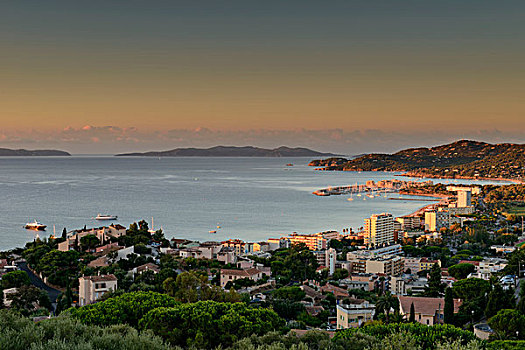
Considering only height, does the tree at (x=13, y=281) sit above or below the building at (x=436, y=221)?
above

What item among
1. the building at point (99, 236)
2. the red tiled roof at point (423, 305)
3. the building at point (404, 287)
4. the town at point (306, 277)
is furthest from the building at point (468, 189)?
the red tiled roof at point (423, 305)

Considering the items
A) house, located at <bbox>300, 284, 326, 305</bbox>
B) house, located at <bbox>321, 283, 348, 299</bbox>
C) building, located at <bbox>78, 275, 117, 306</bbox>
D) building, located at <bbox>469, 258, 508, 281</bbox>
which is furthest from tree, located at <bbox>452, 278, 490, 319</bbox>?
building, located at <bbox>78, 275, 117, 306</bbox>

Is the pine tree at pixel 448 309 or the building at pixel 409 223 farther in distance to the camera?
the building at pixel 409 223

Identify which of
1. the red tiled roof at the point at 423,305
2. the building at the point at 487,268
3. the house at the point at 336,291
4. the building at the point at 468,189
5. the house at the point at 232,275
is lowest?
the house at the point at 336,291

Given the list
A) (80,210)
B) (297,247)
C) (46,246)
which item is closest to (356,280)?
(297,247)

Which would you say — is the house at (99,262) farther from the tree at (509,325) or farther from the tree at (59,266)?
the tree at (509,325)

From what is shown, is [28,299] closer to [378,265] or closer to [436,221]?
[378,265]

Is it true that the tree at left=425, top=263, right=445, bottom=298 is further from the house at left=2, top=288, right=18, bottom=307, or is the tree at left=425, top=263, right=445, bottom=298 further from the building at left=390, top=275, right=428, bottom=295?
the house at left=2, top=288, right=18, bottom=307

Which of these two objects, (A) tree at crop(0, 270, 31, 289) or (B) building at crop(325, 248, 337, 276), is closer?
(A) tree at crop(0, 270, 31, 289)
